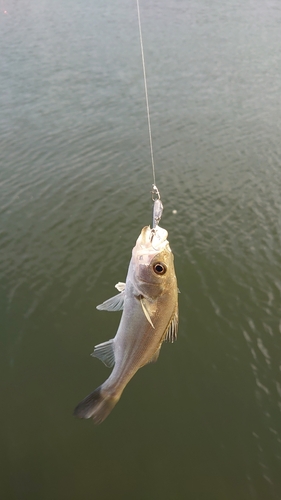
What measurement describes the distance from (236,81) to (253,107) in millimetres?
1897

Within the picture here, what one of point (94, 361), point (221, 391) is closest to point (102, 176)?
point (94, 361)

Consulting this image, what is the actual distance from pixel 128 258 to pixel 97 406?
5140 millimetres

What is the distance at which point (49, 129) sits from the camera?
1237cm

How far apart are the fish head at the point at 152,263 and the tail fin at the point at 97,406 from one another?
2.85ft

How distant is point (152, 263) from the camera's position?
335 centimetres

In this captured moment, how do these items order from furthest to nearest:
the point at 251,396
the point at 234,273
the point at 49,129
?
the point at 49,129 < the point at 234,273 < the point at 251,396

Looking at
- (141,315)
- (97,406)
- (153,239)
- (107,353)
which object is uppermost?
(153,239)

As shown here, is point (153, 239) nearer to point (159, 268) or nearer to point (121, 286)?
point (159, 268)

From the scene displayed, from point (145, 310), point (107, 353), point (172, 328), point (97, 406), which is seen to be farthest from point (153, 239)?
point (97, 406)

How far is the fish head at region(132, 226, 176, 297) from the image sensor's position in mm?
3346

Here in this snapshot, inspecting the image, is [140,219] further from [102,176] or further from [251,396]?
[251,396]

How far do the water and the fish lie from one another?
2.51 meters

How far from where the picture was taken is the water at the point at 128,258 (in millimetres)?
5672

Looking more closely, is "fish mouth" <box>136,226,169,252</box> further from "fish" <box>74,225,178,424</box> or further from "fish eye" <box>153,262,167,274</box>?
"fish eye" <box>153,262,167,274</box>
